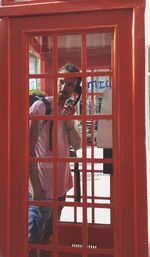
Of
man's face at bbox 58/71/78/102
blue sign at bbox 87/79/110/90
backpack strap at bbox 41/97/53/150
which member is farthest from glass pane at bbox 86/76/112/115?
backpack strap at bbox 41/97/53/150

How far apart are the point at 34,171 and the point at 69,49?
82 cm

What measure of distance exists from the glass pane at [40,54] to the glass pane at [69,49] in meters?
0.07

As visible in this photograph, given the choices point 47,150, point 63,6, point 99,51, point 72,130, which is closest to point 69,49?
point 99,51

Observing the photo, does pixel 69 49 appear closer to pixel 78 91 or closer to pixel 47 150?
pixel 78 91

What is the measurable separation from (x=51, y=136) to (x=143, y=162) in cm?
59

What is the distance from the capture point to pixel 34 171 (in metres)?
2.37

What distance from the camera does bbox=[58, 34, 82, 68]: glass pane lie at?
228cm

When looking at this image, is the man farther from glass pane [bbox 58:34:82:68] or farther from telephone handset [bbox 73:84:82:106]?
glass pane [bbox 58:34:82:68]

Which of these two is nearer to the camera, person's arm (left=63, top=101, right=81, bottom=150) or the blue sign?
person's arm (left=63, top=101, right=81, bottom=150)

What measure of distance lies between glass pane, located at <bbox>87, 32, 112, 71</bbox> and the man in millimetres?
235

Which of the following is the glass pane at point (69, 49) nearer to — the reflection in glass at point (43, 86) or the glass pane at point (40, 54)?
the glass pane at point (40, 54)

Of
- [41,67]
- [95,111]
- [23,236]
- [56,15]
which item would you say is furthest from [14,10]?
[23,236]

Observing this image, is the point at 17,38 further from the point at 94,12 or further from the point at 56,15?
the point at 94,12

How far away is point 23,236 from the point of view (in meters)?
2.24
